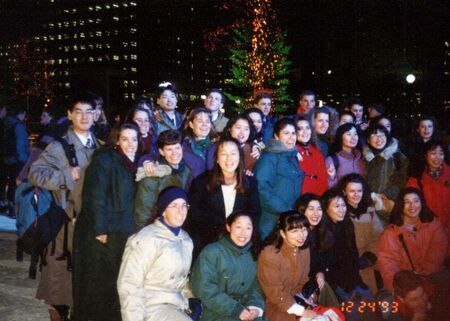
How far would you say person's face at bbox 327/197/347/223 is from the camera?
5.24 m

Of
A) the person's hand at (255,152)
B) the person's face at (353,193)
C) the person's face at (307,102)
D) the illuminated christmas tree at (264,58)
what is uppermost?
the illuminated christmas tree at (264,58)

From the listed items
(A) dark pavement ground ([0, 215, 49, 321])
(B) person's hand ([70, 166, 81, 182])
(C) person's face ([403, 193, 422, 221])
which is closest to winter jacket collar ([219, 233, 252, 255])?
(B) person's hand ([70, 166, 81, 182])

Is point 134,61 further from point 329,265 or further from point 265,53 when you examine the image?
point 329,265

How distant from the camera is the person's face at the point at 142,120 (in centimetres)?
584

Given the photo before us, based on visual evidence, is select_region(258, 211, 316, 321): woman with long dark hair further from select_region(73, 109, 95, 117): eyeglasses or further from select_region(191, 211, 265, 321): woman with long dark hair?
select_region(73, 109, 95, 117): eyeglasses

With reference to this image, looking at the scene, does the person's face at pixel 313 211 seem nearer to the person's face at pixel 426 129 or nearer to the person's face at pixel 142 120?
the person's face at pixel 142 120

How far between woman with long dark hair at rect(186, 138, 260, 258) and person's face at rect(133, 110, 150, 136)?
4.78ft

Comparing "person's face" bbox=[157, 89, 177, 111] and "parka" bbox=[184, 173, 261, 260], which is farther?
"person's face" bbox=[157, 89, 177, 111]

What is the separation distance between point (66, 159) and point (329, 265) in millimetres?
2994

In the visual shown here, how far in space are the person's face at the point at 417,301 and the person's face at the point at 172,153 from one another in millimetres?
2830

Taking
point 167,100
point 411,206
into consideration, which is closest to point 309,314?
point 411,206

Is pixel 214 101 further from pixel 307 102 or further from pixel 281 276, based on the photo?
pixel 281 276

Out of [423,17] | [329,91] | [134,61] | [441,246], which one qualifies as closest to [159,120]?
[441,246]
